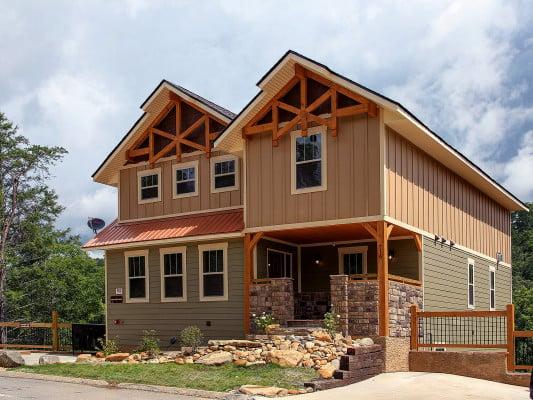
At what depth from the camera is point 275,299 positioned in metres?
21.8

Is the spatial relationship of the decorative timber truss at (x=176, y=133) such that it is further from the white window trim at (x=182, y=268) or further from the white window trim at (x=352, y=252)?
the white window trim at (x=352, y=252)

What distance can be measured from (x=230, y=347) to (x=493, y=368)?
6.54 meters

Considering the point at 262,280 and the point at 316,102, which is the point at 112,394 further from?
the point at 316,102

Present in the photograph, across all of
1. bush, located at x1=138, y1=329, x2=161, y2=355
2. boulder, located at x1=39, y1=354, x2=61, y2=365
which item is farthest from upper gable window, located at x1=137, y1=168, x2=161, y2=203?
boulder, located at x1=39, y1=354, x2=61, y2=365

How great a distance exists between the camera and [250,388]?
48.6 ft

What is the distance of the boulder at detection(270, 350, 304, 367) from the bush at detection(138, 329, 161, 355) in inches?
193

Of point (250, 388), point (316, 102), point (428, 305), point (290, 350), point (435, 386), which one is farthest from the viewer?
point (428, 305)

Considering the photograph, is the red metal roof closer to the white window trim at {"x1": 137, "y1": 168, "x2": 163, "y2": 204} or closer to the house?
the house

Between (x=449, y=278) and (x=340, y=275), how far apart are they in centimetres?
564

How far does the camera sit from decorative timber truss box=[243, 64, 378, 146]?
67.8 ft

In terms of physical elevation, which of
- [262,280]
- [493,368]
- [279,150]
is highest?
[279,150]

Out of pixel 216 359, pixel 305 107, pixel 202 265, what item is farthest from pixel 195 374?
pixel 305 107

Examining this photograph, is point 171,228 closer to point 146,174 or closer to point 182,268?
point 182,268

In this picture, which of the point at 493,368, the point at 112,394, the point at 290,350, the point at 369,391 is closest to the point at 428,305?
the point at 493,368
